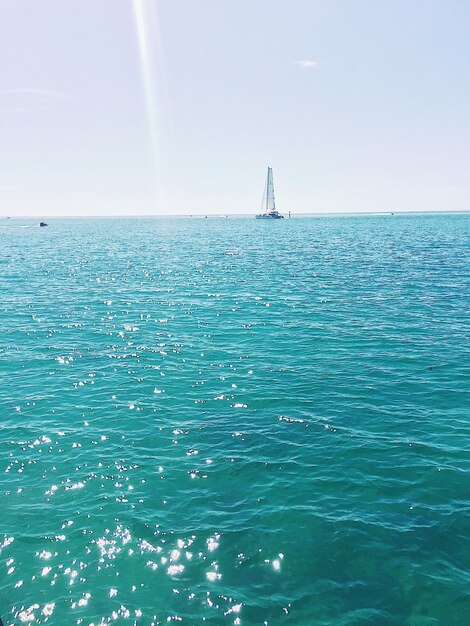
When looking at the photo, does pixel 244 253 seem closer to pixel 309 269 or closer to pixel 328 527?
pixel 309 269

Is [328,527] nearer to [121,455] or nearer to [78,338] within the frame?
[121,455]

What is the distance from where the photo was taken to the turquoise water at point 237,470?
43.6ft

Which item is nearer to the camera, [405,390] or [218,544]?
[218,544]

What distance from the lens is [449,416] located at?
2358 cm

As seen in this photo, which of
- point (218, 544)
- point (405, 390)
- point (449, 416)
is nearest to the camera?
point (218, 544)

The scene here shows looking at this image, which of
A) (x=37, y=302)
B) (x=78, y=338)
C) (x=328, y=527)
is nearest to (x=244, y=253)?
(x=37, y=302)

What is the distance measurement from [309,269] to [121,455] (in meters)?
59.8

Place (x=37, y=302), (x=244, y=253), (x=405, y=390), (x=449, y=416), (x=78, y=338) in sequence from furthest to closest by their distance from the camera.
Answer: (x=244, y=253)
(x=37, y=302)
(x=78, y=338)
(x=405, y=390)
(x=449, y=416)

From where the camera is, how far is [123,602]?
42.9 feet

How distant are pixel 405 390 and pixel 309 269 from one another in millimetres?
50373

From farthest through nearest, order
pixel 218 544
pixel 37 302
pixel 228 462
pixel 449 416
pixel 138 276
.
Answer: pixel 138 276, pixel 37 302, pixel 449 416, pixel 228 462, pixel 218 544

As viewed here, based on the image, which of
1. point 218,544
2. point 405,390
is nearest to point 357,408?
point 405,390

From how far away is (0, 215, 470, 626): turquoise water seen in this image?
523 inches

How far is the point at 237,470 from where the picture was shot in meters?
19.2
